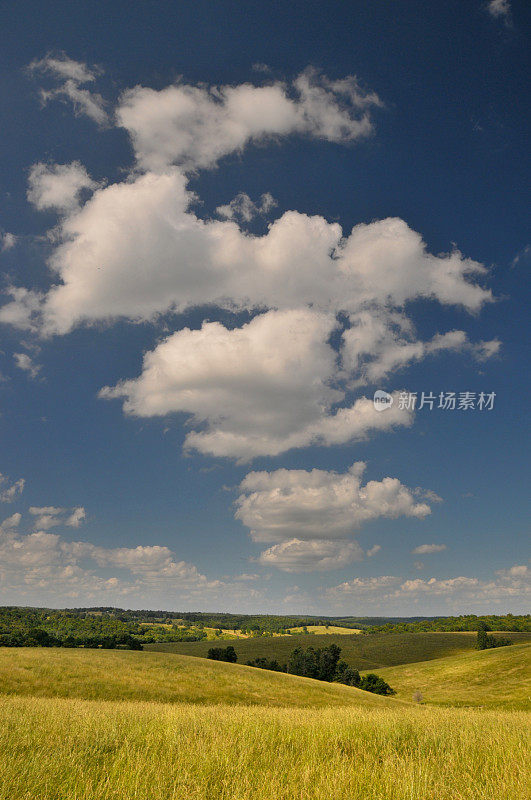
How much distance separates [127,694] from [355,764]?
131 ft

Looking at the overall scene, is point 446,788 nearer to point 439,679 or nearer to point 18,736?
point 18,736

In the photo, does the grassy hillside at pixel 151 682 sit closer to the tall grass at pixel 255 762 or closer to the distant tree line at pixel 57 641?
the tall grass at pixel 255 762

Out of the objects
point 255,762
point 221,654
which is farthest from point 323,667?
point 255,762

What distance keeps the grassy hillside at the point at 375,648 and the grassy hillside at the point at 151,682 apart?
78.8 metres

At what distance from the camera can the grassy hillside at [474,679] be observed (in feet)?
258

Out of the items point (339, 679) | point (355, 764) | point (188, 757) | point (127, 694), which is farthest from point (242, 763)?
point (339, 679)

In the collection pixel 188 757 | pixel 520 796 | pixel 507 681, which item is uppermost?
pixel 520 796

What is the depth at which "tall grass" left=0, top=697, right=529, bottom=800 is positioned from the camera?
6.56 metres

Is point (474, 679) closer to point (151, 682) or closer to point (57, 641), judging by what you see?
point (151, 682)

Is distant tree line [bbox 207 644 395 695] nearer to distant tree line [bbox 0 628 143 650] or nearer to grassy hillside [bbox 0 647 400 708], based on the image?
distant tree line [bbox 0 628 143 650]

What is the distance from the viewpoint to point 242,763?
7668mm

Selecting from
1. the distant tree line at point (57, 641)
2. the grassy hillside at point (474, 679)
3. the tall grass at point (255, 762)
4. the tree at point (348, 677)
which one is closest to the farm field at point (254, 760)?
the tall grass at point (255, 762)

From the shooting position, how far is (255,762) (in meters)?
7.95

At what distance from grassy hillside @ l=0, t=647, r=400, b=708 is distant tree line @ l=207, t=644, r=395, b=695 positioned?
45.7 m
